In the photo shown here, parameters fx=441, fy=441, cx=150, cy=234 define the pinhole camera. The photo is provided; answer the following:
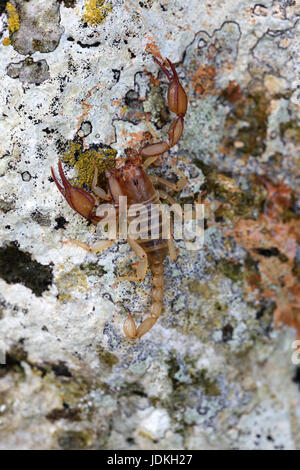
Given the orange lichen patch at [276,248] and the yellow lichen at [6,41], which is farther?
the orange lichen patch at [276,248]

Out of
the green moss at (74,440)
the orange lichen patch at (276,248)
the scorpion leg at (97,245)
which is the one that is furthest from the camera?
the green moss at (74,440)

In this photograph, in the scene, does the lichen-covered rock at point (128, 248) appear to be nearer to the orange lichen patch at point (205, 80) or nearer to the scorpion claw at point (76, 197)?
the orange lichen patch at point (205, 80)

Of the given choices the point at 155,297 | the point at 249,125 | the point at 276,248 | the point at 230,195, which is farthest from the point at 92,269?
the point at 249,125

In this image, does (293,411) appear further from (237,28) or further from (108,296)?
(237,28)

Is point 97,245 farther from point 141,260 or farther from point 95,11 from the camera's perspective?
point 95,11

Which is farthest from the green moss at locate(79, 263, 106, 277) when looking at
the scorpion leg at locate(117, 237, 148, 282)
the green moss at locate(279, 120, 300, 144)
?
the green moss at locate(279, 120, 300, 144)

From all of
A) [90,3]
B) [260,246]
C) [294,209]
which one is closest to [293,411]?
[260,246]

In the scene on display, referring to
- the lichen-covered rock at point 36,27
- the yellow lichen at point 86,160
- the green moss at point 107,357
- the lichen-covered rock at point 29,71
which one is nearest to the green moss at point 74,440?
the green moss at point 107,357
